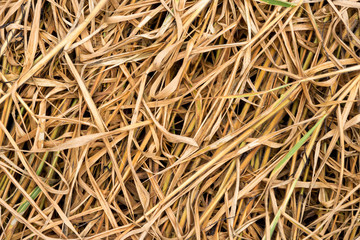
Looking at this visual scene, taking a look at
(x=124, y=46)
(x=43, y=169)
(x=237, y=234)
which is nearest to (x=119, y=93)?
(x=124, y=46)

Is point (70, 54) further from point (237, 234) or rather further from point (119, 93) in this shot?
point (237, 234)

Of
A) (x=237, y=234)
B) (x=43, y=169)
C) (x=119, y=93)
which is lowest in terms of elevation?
(x=237, y=234)

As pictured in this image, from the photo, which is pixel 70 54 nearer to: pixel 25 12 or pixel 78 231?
pixel 25 12

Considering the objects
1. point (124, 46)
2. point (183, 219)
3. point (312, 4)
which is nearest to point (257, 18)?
point (312, 4)

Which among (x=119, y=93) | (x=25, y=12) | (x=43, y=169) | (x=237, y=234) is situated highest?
(x=25, y=12)

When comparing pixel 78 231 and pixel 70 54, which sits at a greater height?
pixel 70 54

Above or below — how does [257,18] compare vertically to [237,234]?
above
